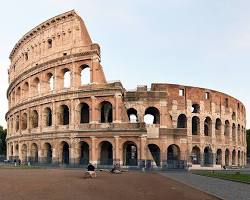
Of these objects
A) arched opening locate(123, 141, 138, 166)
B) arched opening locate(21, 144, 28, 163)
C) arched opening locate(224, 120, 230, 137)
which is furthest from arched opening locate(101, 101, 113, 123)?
arched opening locate(224, 120, 230, 137)

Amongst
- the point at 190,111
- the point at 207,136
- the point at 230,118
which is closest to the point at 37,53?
the point at 190,111

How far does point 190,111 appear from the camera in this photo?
45625 mm

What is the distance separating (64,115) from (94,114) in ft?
20.1

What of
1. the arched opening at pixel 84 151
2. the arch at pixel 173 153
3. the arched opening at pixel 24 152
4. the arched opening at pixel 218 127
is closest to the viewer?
the arched opening at pixel 84 151

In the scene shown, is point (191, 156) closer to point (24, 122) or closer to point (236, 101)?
point (236, 101)

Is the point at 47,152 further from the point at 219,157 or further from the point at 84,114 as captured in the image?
the point at 219,157

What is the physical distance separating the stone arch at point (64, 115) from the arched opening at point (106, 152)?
19.5ft

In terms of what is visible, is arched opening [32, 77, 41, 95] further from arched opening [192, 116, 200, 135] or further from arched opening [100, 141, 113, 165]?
arched opening [192, 116, 200, 135]

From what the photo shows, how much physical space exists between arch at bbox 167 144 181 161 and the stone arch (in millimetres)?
13057

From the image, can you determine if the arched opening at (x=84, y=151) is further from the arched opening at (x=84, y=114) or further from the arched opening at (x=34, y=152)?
the arched opening at (x=34, y=152)

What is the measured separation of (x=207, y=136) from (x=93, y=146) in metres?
17.3

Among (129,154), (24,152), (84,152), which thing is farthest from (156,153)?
(24,152)

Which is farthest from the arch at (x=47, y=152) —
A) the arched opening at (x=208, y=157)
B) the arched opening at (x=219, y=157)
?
the arched opening at (x=219, y=157)

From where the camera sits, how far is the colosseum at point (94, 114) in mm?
38750
